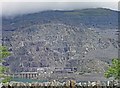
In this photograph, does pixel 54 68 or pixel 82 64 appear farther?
pixel 54 68

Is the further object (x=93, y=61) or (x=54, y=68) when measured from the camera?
(x=54, y=68)

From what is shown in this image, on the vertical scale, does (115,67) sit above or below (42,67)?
above

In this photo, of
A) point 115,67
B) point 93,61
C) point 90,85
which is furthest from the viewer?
point 93,61

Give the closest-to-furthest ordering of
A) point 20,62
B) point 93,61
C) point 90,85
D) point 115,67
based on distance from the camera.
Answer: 1. point 90,85
2. point 115,67
3. point 93,61
4. point 20,62

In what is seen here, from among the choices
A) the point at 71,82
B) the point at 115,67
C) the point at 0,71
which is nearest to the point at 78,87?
the point at 71,82

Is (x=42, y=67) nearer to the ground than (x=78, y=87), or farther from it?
nearer to the ground

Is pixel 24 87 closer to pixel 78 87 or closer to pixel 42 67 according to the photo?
pixel 78 87

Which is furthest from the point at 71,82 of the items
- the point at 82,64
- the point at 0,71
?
the point at 82,64

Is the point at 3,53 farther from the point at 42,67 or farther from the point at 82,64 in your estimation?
the point at 42,67

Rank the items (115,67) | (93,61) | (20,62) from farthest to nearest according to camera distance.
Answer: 1. (20,62)
2. (93,61)
3. (115,67)
